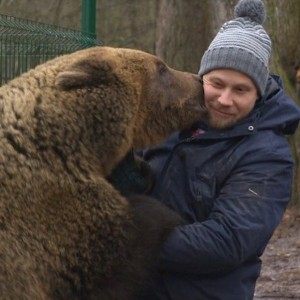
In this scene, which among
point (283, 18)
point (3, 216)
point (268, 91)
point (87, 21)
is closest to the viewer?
point (3, 216)

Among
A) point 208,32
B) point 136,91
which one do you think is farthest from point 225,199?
point 208,32

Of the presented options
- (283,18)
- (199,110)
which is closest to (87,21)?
(283,18)

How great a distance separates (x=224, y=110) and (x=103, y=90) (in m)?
0.56

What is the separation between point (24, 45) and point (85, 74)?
16.2 feet

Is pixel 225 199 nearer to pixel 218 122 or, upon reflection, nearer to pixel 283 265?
pixel 218 122

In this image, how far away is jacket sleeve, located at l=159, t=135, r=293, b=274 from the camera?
4.39 m

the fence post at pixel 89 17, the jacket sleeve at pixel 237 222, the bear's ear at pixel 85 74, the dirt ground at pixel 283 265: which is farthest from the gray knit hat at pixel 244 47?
the fence post at pixel 89 17

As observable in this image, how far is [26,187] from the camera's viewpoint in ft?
13.7

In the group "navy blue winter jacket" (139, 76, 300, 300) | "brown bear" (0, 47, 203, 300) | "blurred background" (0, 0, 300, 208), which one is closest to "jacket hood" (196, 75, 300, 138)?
"navy blue winter jacket" (139, 76, 300, 300)

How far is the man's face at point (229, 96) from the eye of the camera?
455 centimetres

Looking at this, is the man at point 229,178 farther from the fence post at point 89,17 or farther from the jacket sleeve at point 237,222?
the fence post at point 89,17

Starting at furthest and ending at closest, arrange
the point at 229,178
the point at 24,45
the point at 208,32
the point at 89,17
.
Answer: the point at 208,32
the point at 89,17
the point at 24,45
the point at 229,178

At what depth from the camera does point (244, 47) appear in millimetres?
4586

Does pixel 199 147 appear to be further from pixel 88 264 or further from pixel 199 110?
pixel 88 264
